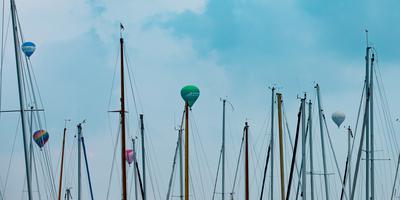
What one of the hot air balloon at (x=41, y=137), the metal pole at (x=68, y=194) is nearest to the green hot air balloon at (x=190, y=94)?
the hot air balloon at (x=41, y=137)

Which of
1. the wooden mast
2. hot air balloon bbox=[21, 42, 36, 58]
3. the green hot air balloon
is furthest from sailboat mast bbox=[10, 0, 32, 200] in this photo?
the wooden mast

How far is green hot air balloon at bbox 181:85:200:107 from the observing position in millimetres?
40062

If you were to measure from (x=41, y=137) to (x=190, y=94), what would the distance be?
7.02 m

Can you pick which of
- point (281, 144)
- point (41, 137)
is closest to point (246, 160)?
point (281, 144)

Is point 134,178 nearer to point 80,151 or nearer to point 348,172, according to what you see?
point 80,151

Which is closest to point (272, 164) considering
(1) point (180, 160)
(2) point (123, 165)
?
(1) point (180, 160)

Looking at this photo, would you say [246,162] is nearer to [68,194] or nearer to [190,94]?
[190,94]

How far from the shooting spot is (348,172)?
4625 cm

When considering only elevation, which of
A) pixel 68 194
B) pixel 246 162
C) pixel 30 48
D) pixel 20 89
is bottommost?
pixel 68 194

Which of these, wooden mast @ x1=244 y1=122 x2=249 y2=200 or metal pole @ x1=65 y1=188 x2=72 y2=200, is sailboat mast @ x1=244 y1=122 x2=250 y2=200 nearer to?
wooden mast @ x1=244 y1=122 x2=249 y2=200

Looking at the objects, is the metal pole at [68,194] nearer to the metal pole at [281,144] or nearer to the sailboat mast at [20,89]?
the metal pole at [281,144]

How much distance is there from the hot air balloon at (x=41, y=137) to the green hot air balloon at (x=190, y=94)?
21.9 feet

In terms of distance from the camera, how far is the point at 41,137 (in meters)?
40.2

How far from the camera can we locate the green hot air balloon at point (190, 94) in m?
40.1
